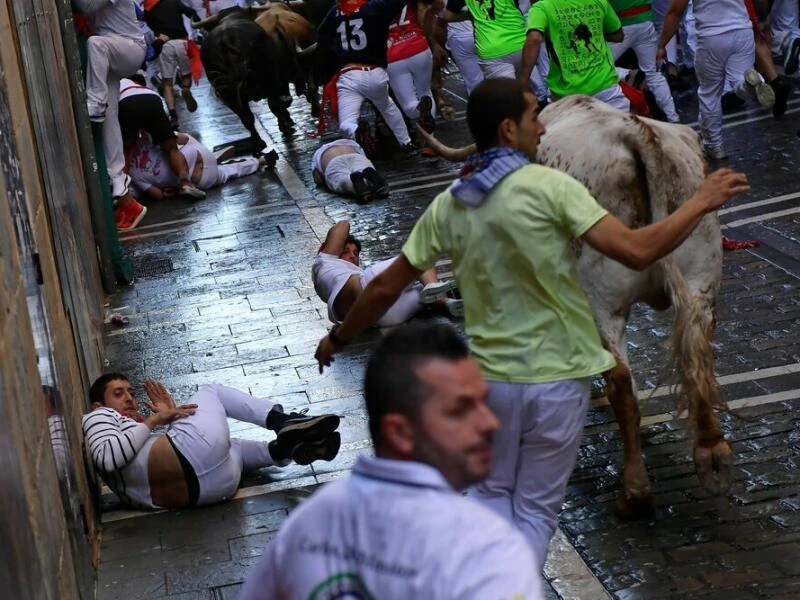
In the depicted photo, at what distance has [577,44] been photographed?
35.3 feet

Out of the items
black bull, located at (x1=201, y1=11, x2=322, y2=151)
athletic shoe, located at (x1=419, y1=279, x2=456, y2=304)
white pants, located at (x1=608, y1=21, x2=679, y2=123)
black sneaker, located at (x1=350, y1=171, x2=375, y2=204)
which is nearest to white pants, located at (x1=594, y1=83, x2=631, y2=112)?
athletic shoe, located at (x1=419, y1=279, x2=456, y2=304)

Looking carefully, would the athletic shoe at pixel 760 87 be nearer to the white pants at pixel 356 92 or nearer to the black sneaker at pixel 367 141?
the white pants at pixel 356 92

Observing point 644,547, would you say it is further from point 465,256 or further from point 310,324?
point 310,324

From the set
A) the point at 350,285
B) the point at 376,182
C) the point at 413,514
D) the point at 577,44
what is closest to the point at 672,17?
the point at 577,44

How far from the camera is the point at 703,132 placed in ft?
43.3

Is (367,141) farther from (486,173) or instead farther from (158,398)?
(486,173)

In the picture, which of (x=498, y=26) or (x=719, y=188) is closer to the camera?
(x=719, y=188)

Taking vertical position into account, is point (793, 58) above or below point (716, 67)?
below

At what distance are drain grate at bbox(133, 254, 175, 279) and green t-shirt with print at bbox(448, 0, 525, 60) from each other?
4205mm

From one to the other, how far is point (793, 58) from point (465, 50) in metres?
3.69

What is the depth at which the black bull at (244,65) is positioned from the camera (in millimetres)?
16438

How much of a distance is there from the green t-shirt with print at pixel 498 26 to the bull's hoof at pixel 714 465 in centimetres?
864

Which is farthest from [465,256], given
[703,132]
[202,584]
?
[703,132]

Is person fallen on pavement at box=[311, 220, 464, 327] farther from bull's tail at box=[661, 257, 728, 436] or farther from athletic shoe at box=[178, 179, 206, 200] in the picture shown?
athletic shoe at box=[178, 179, 206, 200]
